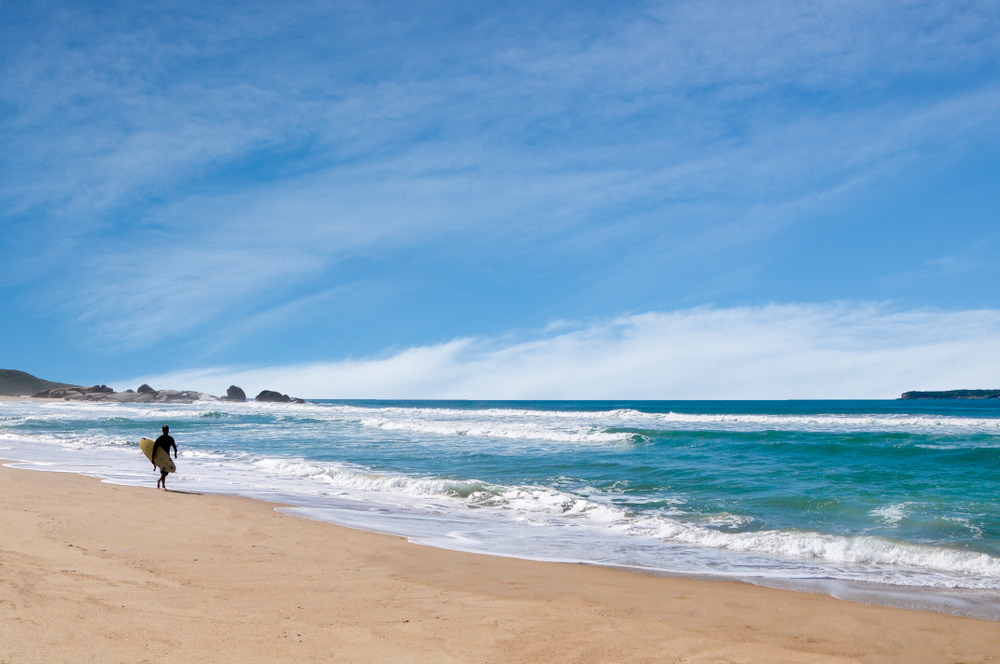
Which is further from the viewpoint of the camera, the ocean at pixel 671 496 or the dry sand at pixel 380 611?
the ocean at pixel 671 496

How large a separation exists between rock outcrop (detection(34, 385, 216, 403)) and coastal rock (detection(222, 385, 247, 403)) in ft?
28.0

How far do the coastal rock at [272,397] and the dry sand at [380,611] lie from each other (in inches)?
3673

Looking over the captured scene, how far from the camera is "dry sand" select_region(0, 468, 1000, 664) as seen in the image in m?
4.05

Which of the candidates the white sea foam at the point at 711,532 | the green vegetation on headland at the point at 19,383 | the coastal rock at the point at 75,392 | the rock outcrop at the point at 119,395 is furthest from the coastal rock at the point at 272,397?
the white sea foam at the point at 711,532

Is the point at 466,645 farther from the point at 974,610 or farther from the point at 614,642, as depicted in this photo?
the point at 974,610

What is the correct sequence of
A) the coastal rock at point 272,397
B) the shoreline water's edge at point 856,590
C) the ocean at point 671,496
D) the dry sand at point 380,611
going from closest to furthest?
the dry sand at point 380,611, the shoreline water's edge at point 856,590, the ocean at point 671,496, the coastal rock at point 272,397

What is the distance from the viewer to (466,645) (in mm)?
4316

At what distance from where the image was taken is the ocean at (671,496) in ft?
24.8

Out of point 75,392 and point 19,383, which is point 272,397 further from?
point 19,383

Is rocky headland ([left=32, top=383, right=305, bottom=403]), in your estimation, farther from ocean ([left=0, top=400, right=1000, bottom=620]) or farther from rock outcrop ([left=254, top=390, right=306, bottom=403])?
ocean ([left=0, top=400, right=1000, bottom=620])

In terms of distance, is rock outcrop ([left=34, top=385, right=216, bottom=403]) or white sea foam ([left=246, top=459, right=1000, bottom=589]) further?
rock outcrop ([left=34, top=385, right=216, bottom=403])

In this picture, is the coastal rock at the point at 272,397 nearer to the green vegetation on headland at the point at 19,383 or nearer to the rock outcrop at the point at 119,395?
the rock outcrop at the point at 119,395

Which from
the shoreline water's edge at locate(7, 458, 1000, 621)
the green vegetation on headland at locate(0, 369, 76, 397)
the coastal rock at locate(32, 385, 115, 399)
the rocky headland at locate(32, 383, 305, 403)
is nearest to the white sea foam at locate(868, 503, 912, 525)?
the shoreline water's edge at locate(7, 458, 1000, 621)

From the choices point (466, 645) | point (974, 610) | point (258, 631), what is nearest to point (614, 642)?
point (466, 645)
